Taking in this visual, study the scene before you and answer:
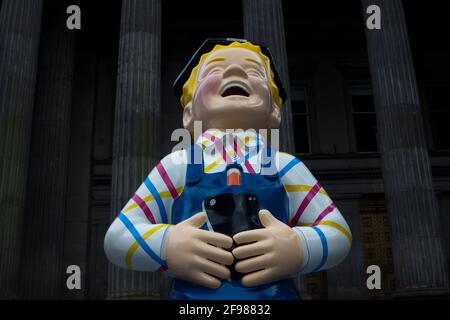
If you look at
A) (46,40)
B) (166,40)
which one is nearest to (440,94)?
(166,40)

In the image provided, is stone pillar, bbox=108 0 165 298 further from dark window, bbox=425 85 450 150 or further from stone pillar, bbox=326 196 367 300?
dark window, bbox=425 85 450 150

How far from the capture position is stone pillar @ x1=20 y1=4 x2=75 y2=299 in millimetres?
12594

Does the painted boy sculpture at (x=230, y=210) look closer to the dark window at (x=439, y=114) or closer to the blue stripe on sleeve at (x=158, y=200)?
the blue stripe on sleeve at (x=158, y=200)

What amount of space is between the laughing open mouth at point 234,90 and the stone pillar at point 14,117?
8508mm

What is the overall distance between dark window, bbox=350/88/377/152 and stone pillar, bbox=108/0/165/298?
8.34 metres

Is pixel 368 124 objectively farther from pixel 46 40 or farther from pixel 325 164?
pixel 46 40

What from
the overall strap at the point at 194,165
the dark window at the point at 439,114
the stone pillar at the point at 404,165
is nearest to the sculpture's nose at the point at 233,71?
the overall strap at the point at 194,165

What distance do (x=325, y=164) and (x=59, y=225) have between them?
8.62m

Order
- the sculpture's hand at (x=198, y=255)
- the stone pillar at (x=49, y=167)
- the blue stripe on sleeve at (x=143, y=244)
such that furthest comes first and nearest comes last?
the stone pillar at (x=49, y=167) < the blue stripe on sleeve at (x=143, y=244) < the sculpture's hand at (x=198, y=255)

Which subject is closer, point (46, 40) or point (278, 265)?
point (278, 265)

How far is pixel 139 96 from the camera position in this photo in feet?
34.0

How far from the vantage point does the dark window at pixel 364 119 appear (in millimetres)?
16234

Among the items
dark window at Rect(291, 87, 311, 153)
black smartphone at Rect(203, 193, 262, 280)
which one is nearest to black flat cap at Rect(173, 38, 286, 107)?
black smartphone at Rect(203, 193, 262, 280)
